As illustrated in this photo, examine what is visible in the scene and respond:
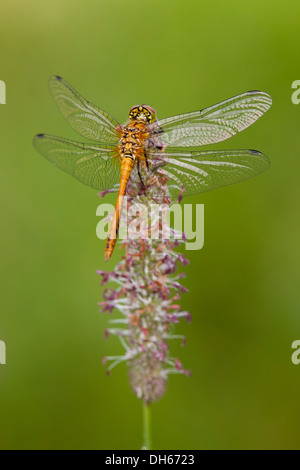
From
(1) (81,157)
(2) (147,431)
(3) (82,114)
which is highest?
(3) (82,114)

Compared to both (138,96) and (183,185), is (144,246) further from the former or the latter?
(138,96)

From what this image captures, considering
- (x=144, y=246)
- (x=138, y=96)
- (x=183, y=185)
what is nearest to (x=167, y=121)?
(x=183, y=185)
